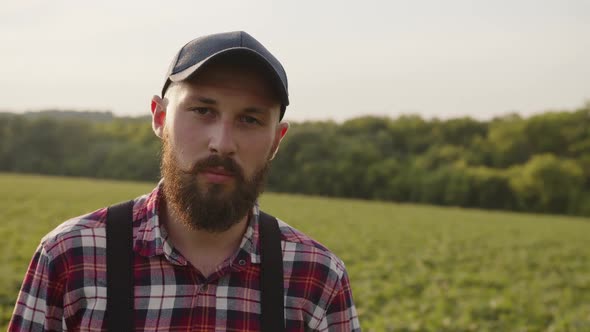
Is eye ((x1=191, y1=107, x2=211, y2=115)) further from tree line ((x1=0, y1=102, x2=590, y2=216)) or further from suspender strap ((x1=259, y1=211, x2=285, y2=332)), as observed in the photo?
tree line ((x1=0, y1=102, x2=590, y2=216))

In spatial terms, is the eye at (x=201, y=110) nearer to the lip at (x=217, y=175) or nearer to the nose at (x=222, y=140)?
the nose at (x=222, y=140)

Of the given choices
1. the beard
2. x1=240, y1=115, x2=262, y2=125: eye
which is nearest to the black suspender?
the beard

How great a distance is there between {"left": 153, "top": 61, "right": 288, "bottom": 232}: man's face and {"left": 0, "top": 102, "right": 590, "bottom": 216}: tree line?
195 feet

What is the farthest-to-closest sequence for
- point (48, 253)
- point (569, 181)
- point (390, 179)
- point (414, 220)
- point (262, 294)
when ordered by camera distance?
point (390, 179) → point (569, 181) → point (414, 220) → point (262, 294) → point (48, 253)

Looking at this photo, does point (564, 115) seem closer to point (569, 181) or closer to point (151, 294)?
point (569, 181)

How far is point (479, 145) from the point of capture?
232ft

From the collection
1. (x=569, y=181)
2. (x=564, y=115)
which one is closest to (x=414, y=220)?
(x=569, y=181)

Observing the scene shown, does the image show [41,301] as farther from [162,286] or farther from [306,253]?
[306,253]

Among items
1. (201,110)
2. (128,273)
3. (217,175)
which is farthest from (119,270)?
(201,110)

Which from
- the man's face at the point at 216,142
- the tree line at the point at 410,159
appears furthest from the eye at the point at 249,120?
the tree line at the point at 410,159

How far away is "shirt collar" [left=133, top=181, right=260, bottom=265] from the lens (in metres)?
1.65

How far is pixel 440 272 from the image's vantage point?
12023 millimetres

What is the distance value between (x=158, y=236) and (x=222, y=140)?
1.16 feet

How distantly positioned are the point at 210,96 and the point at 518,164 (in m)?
71.9
